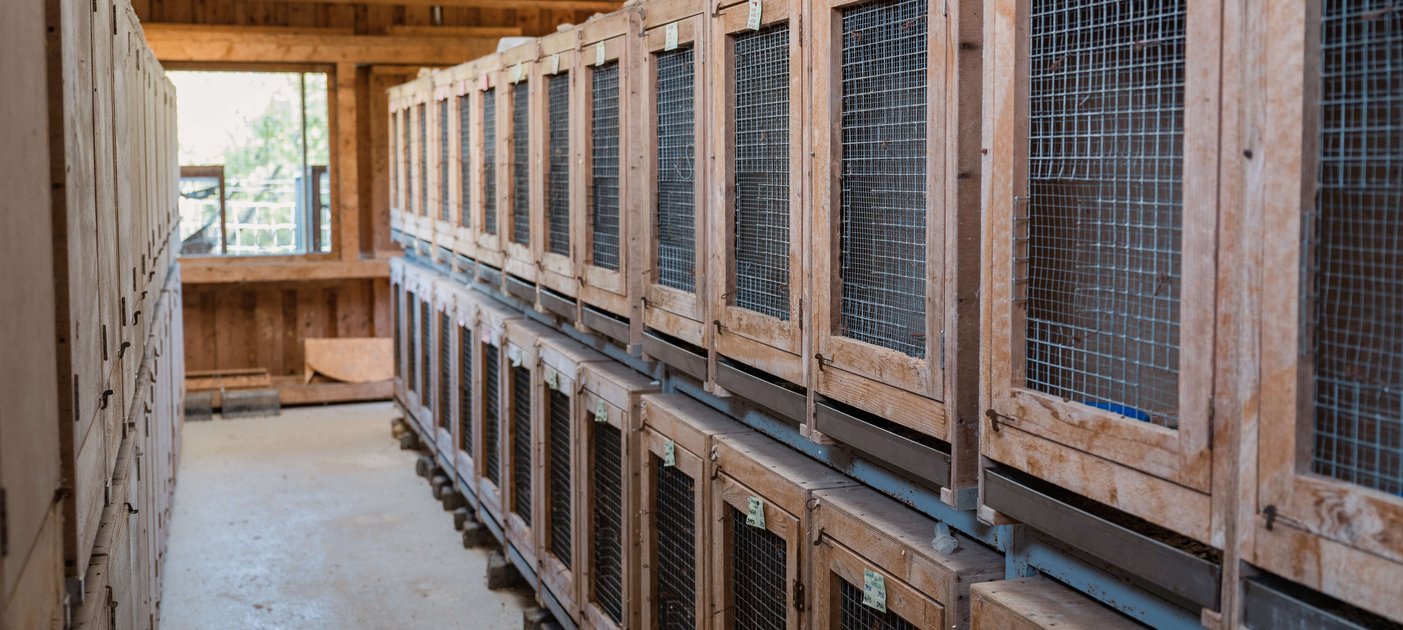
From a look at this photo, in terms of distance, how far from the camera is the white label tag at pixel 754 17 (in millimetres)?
2715

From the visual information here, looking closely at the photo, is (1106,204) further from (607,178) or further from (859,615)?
(607,178)

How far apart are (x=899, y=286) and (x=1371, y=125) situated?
1.05 m

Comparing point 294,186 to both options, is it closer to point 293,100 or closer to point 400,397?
point 293,100

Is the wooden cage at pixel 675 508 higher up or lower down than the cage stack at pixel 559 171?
lower down

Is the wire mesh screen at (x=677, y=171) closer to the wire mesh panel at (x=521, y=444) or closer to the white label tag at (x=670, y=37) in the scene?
the white label tag at (x=670, y=37)

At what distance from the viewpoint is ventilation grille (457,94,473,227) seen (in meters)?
5.65

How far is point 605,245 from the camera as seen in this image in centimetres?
392

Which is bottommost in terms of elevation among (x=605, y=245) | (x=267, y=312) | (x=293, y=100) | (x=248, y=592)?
(x=248, y=592)

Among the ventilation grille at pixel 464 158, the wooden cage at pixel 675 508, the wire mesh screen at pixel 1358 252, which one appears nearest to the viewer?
the wire mesh screen at pixel 1358 252

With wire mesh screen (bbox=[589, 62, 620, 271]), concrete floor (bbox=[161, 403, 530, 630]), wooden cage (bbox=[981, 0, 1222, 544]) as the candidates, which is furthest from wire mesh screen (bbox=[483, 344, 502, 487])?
wooden cage (bbox=[981, 0, 1222, 544])

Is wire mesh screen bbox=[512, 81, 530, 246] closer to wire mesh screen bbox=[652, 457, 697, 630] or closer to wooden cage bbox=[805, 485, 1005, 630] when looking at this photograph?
wire mesh screen bbox=[652, 457, 697, 630]

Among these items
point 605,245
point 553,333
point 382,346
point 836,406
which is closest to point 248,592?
point 553,333

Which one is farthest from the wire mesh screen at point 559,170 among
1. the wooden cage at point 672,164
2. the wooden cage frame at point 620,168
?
the wooden cage at point 672,164

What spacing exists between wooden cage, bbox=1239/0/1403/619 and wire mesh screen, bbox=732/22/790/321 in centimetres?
133
